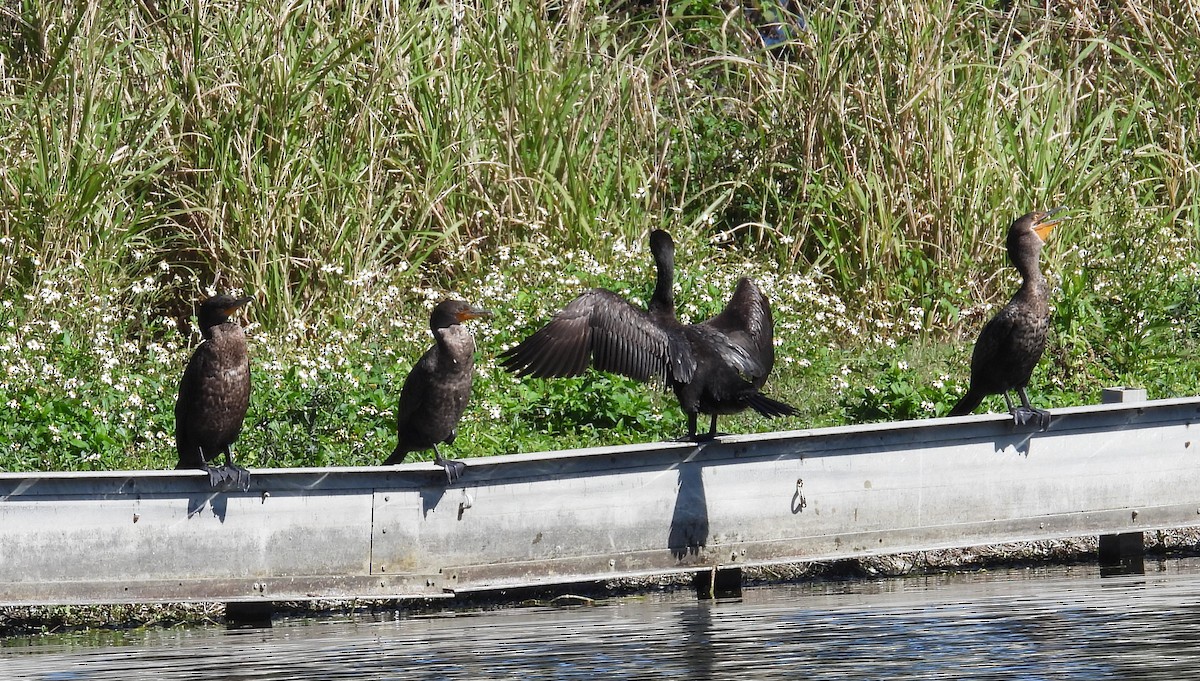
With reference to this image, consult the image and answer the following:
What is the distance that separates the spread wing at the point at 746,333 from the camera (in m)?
7.02

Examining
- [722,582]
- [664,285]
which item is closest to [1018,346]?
[664,285]

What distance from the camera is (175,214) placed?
398 inches

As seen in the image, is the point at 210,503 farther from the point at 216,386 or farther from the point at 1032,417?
the point at 1032,417

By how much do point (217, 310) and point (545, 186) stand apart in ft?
12.8

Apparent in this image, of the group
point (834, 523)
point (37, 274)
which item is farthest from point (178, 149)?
point (834, 523)

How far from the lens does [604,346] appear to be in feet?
22.5

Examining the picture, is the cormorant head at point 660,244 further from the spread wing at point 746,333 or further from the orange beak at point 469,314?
the orange beak at point 469,314

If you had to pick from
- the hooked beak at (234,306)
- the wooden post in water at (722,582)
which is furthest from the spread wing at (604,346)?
the hooked beak at (234,306)

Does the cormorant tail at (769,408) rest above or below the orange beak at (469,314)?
below

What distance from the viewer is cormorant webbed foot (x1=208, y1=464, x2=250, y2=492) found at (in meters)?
6.29

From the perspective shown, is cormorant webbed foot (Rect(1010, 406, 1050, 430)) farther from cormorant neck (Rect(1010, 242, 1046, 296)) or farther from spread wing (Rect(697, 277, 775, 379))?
spread wing (Rect(697, 277, 775, 379))

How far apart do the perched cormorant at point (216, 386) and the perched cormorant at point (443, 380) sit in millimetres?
677

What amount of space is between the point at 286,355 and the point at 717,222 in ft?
11.0

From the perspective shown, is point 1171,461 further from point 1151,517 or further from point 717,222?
point 717,222
